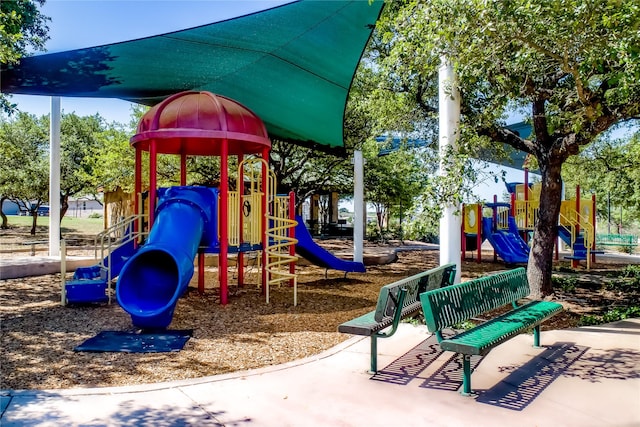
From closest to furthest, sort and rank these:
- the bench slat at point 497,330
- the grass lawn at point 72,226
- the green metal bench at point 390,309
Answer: the bench slat at point 497,330, the green metal bench at point 390,309, the grass lawn at point 72,226

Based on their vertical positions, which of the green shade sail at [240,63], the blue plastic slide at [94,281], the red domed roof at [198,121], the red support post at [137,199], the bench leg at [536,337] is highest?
the green shade sail at [240,63]

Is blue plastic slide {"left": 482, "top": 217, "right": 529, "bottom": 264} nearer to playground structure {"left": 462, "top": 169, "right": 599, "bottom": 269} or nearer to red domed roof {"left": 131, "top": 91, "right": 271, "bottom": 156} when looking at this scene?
playground structure {"left": 462, "top": 169, "right": 599, "bottom": 269}

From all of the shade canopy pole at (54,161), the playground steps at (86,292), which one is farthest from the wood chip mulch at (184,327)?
the shade canopy pole at (54,161)

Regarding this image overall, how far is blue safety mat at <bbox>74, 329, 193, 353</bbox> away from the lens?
17.6 feet

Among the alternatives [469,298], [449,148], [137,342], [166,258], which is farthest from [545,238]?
[137,342]

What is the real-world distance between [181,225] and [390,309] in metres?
3.88

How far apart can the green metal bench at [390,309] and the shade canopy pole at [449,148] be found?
453 millimetres

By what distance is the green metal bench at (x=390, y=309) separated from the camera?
4.52 metres

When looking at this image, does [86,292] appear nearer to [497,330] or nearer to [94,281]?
[94,281]

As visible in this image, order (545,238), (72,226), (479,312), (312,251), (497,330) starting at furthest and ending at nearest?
(72,226), (312,251), (545,238), (479,312), (497,330)

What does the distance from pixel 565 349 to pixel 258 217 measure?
5.69m

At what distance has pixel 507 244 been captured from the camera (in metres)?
15.3

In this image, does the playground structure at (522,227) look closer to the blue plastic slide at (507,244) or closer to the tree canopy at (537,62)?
the blue plastic slide at (507,244)

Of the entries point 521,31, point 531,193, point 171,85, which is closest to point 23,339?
point 171,85
